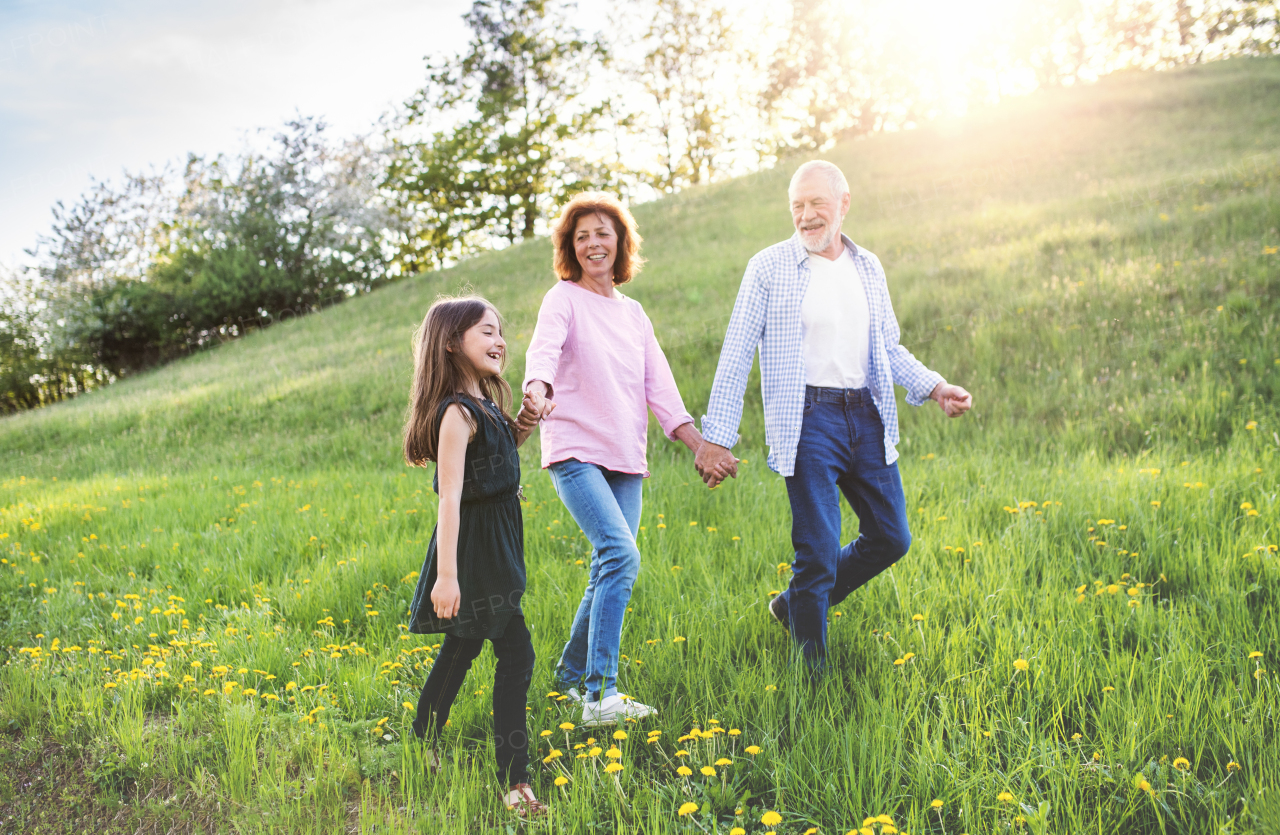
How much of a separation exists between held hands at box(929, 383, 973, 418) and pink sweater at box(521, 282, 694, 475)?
4.29 ft

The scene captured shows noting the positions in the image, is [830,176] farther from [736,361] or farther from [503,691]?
[503,691]

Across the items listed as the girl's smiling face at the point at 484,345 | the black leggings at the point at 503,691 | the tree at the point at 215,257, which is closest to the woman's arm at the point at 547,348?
the girl's smiling face at the point at 484,345

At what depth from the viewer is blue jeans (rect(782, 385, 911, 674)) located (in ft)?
10.4

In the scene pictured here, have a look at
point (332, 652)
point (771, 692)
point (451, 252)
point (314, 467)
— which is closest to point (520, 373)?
point (314, 467)

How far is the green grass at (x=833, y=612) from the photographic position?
2705 millimetres

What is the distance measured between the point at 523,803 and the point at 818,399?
→ 1886 mm

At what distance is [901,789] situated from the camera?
104 inches

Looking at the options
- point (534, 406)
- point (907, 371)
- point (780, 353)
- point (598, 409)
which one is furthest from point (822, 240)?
point (534, 406)

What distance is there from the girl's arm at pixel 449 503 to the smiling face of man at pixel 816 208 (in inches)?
64.7

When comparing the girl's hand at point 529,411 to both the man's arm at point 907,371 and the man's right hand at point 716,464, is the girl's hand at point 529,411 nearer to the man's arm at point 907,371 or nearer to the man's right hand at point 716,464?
the man's right hand at point 716,464

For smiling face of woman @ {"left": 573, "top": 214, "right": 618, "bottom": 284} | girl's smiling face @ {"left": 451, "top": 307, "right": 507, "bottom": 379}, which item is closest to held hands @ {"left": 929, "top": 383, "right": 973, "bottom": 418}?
smiling face of woman @ {"left": 573, "top": 214, "right": 618, "bottom": 284}

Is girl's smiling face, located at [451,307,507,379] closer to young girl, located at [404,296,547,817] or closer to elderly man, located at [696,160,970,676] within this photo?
young girl, located at [404,296,547,817]

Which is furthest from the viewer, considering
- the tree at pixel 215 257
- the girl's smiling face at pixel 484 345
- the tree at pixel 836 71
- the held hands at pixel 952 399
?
the tree at pixel 836 71

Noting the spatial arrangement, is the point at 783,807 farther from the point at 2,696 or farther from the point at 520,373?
the point at 520,373
